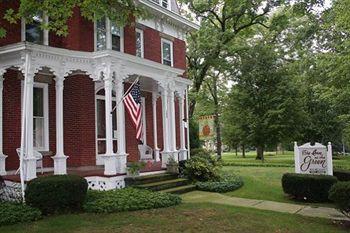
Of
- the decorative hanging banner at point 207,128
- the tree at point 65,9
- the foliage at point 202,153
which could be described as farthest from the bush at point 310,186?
the decorative hanging banner at point 207,128

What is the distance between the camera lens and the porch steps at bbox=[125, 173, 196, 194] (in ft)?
44.3

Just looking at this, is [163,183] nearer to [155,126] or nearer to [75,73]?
[75,73]

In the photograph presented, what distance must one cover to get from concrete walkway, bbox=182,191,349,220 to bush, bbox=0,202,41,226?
4741mm

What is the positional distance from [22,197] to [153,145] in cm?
940

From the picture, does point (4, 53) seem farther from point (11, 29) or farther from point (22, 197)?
point (22, 197)

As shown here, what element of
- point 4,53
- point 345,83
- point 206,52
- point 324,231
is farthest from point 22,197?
point 206,52

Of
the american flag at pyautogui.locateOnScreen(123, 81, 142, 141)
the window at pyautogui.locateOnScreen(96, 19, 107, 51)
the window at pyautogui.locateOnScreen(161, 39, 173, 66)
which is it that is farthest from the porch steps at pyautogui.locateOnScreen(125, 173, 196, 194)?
the window at pyautogui.locateOnScreen(161, 39, 173, 66)

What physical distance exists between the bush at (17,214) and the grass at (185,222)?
1.03 ft

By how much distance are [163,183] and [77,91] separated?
188 inches

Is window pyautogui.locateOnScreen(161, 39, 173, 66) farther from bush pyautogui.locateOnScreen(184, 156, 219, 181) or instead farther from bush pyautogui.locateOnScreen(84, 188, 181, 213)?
bush pyautogui.locateOnScreen(84, 188, 181, 213)

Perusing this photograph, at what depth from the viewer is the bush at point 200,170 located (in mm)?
15703

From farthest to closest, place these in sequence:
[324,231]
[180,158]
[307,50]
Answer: [307,50]
[180,158]
[324,231]

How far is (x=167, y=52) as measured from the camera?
2069cm

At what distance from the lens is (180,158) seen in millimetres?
18406
